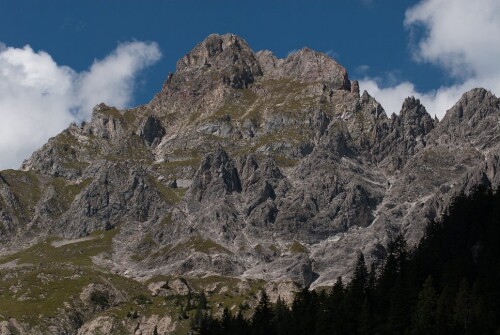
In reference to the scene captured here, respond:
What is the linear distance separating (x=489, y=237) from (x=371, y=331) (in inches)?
1681

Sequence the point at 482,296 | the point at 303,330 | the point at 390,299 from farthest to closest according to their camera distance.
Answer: the point at 303,330 → the point at 390,299 → the point at 482,296

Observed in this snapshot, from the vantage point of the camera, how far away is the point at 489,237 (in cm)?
19700

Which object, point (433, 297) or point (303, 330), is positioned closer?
point (433, 297)

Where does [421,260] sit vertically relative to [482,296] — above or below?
above

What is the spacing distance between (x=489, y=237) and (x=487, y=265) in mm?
11102

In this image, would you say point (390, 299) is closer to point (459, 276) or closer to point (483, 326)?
point (459, 276)

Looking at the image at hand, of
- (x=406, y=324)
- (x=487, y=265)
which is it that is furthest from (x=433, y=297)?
(x=487, y=265)

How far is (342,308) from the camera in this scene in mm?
187250

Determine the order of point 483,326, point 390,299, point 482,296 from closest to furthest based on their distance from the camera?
1. point 483,326
2. point 482,296
3. point 390,299

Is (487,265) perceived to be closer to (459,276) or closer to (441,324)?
(459,276)

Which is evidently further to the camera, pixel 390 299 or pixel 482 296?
pixel 390 299

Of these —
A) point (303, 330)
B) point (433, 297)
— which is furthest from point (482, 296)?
point (303, 330)

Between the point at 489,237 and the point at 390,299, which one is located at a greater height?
the point at 489,237

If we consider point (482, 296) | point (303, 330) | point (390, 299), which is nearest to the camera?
point (482, 296)
